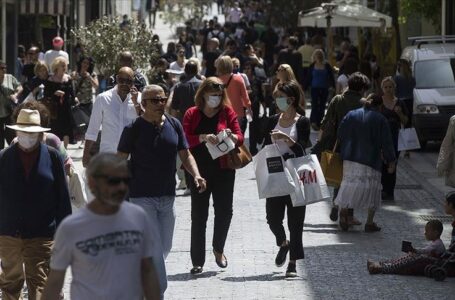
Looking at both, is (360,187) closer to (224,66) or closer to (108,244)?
(224,66)

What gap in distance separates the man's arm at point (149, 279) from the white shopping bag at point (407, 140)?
11.6m

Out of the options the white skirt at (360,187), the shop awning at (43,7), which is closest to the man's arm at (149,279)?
the white skirt at (360,187)

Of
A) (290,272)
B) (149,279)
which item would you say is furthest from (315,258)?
(149,279)

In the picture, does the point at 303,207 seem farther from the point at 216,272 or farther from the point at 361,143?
the point at 361,143

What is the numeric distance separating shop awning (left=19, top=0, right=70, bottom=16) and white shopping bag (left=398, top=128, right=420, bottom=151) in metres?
19.8

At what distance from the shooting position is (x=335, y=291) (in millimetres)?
11023

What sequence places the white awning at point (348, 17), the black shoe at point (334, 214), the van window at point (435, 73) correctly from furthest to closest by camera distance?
the white awning at point (348, 17) → the van window at point (435, 73) → the black shoe at point (334, 214)

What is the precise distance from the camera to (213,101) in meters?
11.5

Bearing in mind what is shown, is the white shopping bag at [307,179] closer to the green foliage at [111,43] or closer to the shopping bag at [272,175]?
the shopping bag at [272,175]

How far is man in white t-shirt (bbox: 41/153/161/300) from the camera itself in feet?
20.4

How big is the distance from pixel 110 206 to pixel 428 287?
220 inches

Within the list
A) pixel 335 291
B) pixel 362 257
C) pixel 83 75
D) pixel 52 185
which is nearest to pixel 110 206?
pixel 52 185

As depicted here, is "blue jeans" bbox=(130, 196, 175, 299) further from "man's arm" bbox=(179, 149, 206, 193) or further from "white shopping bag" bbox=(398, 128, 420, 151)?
"white shopping bag" bbox=(398, 128, 420, 151)

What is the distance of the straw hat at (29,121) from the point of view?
920 centimetres
